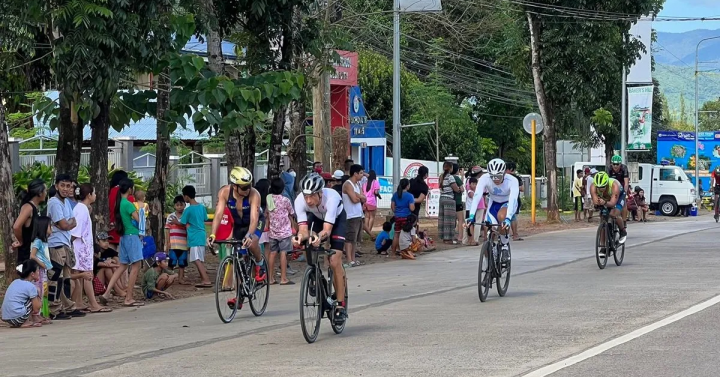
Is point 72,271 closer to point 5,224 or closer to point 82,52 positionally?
point 5,224

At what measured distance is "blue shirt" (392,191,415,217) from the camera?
73.7 feet

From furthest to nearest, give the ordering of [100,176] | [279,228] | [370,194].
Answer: [370,194]
[279,228]
[100,176]

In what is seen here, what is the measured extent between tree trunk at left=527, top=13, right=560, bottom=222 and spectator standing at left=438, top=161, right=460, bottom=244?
973 centimetres

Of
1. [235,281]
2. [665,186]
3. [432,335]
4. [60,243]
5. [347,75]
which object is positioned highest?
[347,75]

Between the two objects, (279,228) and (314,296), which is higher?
(279,228)

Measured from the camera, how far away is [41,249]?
13.6 meters

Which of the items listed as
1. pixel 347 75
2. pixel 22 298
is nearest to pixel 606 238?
pixel 22 298

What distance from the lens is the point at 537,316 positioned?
503 inches

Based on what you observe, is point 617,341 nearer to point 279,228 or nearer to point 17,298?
point 17,298

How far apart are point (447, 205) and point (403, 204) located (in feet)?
10.3

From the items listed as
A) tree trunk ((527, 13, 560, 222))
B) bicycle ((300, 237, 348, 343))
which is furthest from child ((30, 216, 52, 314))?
tree trunk ((527, 13, 560, 222))

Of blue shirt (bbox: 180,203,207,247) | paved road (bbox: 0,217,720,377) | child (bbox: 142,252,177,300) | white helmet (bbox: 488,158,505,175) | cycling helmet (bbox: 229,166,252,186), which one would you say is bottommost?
paved road (bbox: 0,217,720,377)

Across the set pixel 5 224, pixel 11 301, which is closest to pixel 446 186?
pixel 5 224

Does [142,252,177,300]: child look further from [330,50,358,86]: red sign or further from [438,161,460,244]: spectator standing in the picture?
[330,50,358,86]: red sign
